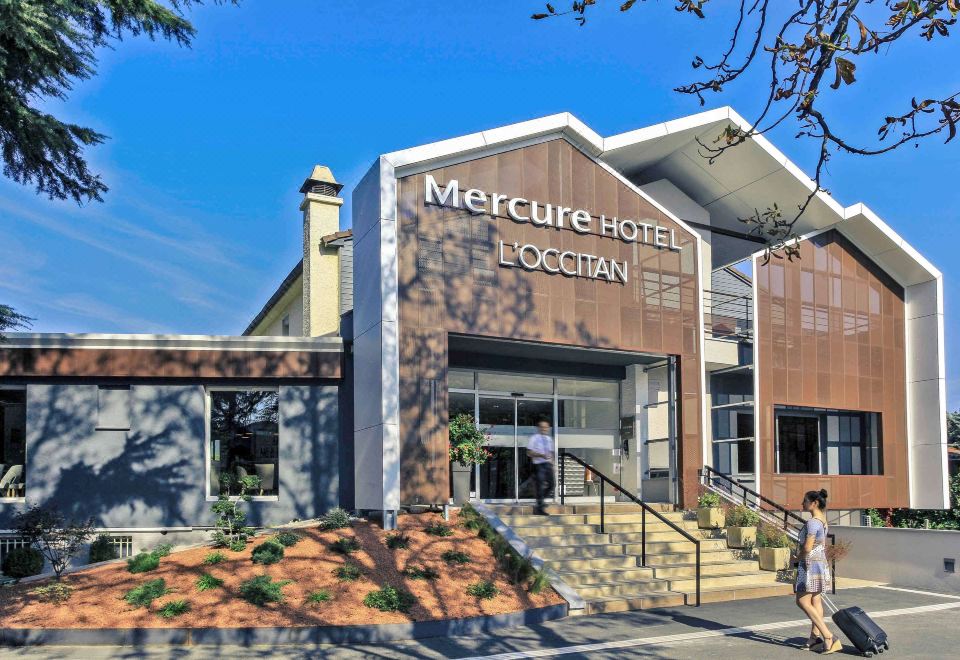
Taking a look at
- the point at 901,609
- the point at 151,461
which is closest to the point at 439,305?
the point at 151,461

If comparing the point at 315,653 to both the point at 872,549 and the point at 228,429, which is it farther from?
the point at 872,549

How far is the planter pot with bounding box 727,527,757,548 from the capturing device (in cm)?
1530

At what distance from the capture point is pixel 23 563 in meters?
13.7

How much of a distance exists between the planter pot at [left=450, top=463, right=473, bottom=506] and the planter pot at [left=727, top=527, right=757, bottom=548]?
185 inches

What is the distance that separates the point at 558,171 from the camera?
17031 millimetres

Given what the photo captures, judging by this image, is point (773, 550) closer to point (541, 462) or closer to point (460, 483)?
point (541, 462)

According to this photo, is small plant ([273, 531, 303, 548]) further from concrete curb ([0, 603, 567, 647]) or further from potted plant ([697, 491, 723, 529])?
potted plant ([697, 491, 723, 529])

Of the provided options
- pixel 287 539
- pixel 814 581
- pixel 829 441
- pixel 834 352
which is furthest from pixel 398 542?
pixel 829 441

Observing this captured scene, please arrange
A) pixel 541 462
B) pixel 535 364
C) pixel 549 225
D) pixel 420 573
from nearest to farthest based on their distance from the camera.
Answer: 1. pixel 420 573
2. pixel 541 462
3. pixel 549 225
4. pixel 535 364

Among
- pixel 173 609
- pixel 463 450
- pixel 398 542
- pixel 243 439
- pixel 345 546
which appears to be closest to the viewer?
pixel 173 609

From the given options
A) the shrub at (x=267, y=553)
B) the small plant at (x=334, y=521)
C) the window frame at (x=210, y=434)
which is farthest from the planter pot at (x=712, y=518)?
the shrub at (x=267, y=553)

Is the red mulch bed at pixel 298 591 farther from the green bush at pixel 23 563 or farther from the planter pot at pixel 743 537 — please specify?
the planter pot at pixel 743 537

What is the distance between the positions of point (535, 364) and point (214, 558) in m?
8.19

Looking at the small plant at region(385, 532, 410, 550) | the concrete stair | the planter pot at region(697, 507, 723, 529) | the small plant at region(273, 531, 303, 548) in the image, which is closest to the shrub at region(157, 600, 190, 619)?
the small plant at region(273, 531, 303, 548)
